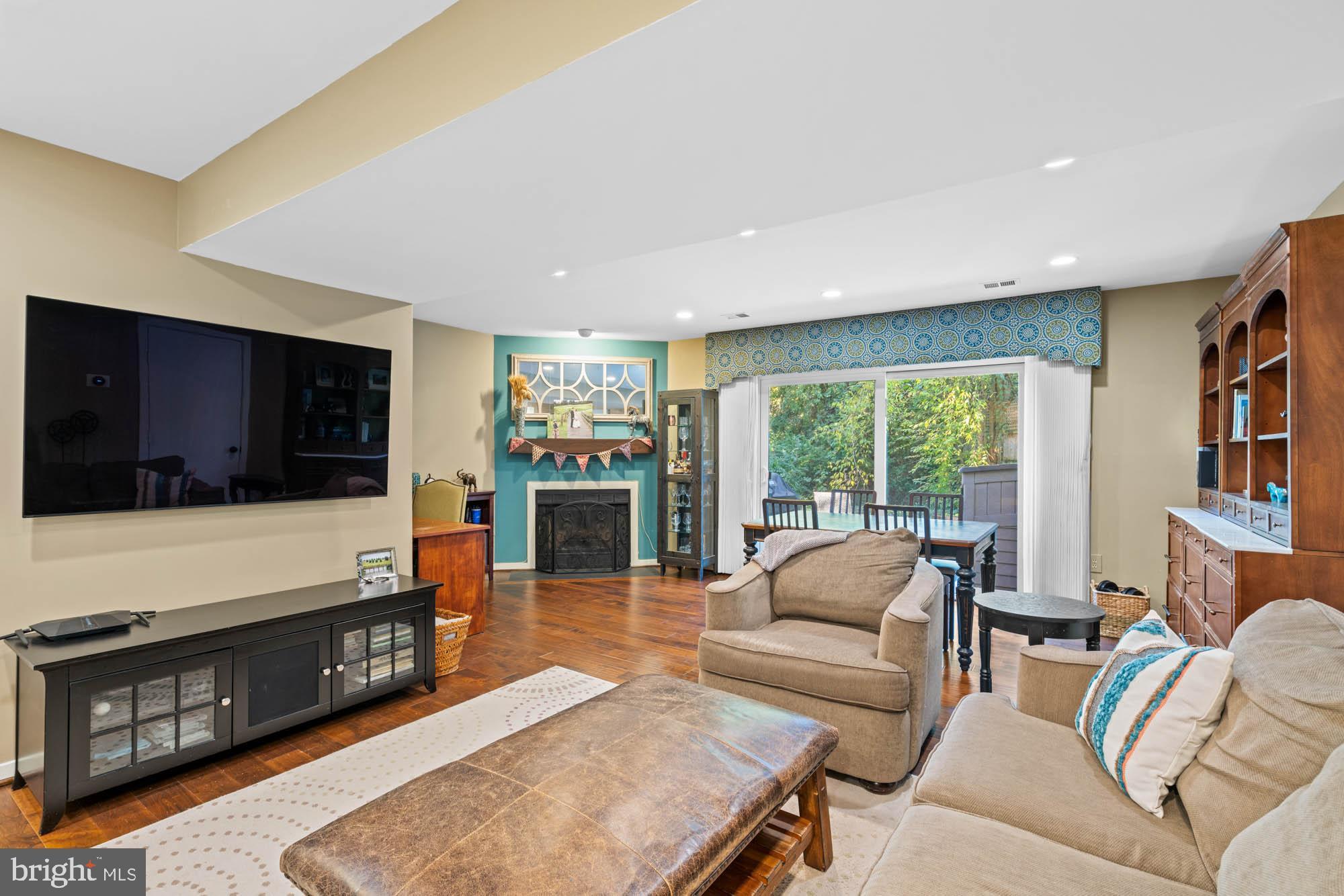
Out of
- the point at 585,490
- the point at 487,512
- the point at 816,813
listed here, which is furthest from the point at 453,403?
the point at 816,813

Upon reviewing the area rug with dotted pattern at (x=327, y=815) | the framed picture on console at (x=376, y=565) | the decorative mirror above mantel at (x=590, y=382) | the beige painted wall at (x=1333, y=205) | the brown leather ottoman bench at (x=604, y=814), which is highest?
the beige painted wall at (x=1333, y=205)

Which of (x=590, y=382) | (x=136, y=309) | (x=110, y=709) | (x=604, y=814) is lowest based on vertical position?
(x=110, y=709)

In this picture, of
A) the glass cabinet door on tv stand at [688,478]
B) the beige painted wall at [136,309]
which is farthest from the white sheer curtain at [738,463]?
the beige painted wall at [136,309]

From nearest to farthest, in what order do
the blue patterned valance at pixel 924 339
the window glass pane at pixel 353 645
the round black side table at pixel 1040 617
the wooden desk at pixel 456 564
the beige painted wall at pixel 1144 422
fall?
the round black side table at pixel 1040 617 < the window glass pane at pixel 353 645 < the wooden desk at pixel 456 564 < the beige painted wall at pixel 1144 422 < the blue patterned valance at pixel 924 339

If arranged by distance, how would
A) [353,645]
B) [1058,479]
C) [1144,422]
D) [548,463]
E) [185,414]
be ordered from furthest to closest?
[548,463] → [1058,479] → [1144,422] → [353,645] → [185,414]

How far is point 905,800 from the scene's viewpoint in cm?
219

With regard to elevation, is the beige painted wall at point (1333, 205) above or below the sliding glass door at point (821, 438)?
above

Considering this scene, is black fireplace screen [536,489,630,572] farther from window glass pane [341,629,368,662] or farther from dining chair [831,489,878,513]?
window glass pane [341,629,368,662]

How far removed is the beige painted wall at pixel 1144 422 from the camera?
414cm

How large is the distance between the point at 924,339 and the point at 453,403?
4179mm

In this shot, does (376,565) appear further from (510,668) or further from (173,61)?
(173,61)

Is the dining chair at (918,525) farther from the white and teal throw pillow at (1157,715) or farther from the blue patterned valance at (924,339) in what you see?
the white and teal throw pillow at (1157,715)

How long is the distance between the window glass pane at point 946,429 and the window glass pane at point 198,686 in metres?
4.63

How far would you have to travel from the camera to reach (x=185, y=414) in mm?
2582
